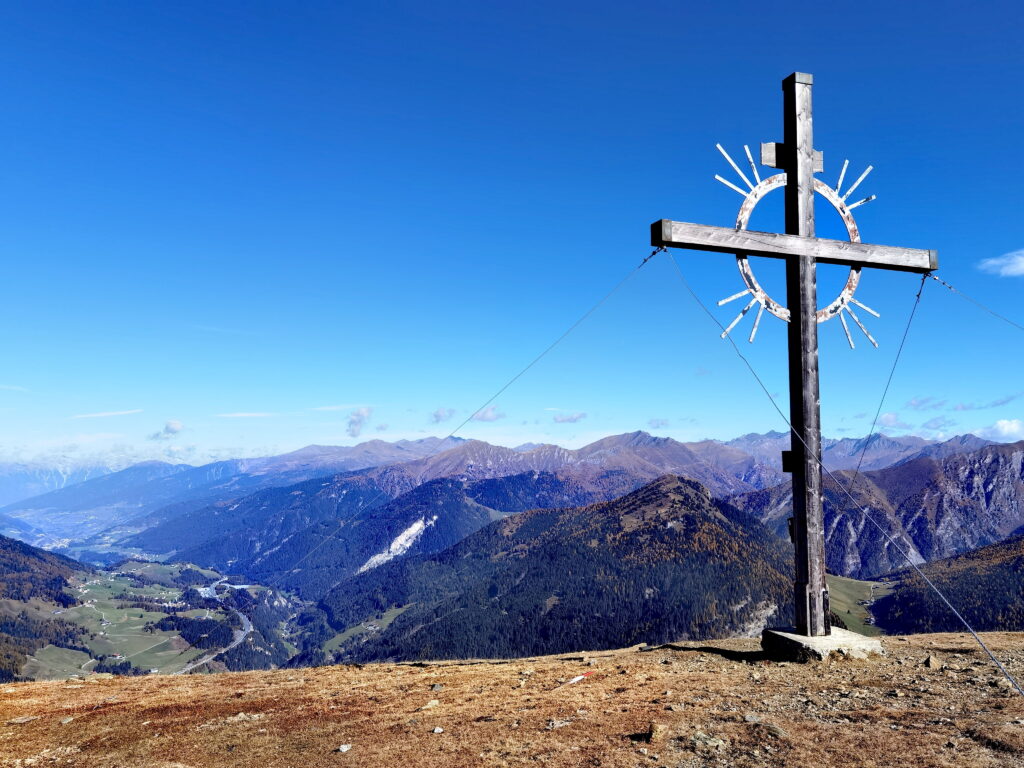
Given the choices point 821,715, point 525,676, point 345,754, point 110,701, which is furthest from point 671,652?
point 110,701

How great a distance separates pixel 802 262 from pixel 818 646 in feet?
31.1

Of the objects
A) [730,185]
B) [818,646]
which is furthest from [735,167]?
[818,646]

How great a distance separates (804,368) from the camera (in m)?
16.3

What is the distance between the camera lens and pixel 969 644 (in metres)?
17.2

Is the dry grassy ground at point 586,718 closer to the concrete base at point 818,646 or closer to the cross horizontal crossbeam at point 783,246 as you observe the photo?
the concrete base at point 818,646

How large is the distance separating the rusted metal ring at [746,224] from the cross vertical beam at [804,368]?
1.11 ft

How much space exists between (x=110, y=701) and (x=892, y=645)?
21010mm

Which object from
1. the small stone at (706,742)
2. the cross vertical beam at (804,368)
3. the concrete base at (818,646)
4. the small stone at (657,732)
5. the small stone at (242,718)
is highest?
the cross vertical beam at (804,368)

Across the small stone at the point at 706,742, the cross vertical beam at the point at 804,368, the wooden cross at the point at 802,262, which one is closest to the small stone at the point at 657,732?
the small stone at the point at 706,742

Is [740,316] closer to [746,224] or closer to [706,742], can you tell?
[746,224]

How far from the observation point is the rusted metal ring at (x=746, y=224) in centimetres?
1595

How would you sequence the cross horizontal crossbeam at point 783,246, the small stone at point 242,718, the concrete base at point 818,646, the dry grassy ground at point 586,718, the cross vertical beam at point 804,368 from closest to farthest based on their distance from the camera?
the dry grassy ground at point 586,718 < the small stone at point 242,718 < the concrete base at point 818,646 < the cross horizontal crossbeam at point 783,246 < the cross vertical beam at point 804,368

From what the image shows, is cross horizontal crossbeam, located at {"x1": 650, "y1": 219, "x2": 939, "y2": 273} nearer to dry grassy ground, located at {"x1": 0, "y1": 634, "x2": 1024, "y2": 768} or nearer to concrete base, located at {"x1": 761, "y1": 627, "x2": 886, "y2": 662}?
concrete base, located at {"x1": 761, "y1": 627, "x2": 886, "y2": 662}

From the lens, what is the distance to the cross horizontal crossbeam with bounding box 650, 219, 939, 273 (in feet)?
50.1
